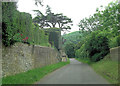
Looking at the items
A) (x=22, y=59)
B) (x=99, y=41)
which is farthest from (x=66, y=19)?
(x=22, y=59)

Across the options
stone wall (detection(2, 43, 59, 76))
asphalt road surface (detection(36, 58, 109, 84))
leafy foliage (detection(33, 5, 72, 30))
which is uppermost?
leafy foliage (detection(33, 5, 72, 30))

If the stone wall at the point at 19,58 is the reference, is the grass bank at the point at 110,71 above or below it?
below

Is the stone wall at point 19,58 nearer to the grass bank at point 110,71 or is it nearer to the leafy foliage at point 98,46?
the grass bank at point 110,71

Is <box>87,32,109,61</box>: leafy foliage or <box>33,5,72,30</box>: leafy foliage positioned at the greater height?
<box>33,5,72,30</box>: leafy foliage

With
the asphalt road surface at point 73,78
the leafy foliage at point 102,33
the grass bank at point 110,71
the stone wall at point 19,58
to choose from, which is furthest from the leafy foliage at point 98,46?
the asphalt road surface at point 73,78

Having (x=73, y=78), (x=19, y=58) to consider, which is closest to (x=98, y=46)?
(x=73, y=78)

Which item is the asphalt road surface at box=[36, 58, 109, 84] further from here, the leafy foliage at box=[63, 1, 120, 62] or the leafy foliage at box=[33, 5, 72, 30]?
the leafy foliage at box=[33, 5, 72, 30]

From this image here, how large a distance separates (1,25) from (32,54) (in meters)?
6.34

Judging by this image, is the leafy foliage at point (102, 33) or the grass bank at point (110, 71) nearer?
the grass bank at point (110, 71)

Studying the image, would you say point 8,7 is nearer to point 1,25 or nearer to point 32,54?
point 1,25

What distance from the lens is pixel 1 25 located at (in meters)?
9.28

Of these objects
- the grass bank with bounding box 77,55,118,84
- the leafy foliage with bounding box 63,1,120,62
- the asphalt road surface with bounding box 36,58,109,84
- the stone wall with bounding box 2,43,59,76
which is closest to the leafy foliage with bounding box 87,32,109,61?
the leafy foliage with bounding box 63,1,120,62

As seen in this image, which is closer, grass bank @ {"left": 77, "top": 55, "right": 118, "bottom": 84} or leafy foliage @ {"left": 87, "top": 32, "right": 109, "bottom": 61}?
grass bank @ {"left": 77, "top": 55, "right": 118, "bottom": 84}

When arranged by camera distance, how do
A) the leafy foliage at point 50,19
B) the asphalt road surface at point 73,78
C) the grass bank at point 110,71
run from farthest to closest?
the leafy foliage at point 50,19, the grass bank at point 110,71, the asphalt road surface at point 73,78
